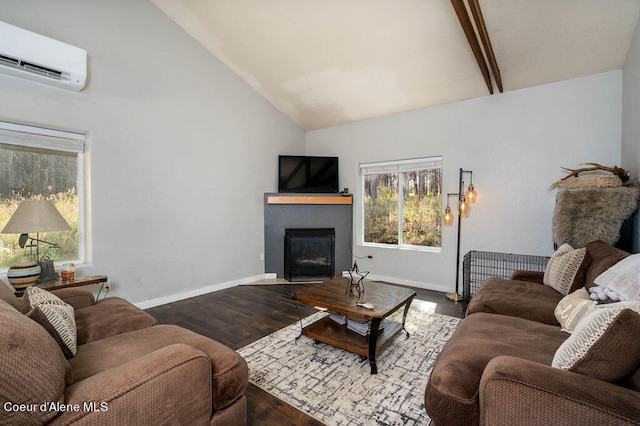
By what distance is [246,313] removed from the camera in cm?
329

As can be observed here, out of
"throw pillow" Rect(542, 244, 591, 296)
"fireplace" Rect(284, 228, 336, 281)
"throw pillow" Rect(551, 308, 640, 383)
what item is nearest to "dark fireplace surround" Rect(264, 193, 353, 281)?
"fireplace" Rect(284, 228, 336, 281)

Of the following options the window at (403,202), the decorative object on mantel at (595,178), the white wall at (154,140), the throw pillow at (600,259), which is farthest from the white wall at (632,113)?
the white wall at (154,140)

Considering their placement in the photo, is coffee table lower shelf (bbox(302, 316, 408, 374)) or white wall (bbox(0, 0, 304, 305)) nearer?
coffee table lower shelf (bbox(302, 316, 408, 374))

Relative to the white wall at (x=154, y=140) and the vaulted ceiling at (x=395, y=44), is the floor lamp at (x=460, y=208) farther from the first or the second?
the white wall at (x=154, y=140)

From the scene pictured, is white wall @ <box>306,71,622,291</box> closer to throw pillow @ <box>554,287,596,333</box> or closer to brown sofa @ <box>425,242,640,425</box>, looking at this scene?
brown sofa @ <box>425,242,640,425</box>

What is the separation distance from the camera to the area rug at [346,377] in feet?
5.62

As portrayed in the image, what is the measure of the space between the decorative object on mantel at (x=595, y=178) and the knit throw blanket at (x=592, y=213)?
95 millimetres

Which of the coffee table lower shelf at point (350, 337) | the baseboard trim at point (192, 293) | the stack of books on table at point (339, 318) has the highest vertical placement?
the stack of books on table at point (339, 318)

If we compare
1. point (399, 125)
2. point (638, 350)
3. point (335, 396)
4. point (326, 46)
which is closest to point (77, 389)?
point (335, 396)

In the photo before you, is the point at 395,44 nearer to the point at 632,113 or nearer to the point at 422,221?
the point at 632,113

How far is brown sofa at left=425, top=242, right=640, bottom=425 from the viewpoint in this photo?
90cm

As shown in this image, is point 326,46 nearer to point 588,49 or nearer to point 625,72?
point 588,49

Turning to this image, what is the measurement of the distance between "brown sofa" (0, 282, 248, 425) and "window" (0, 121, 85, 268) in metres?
1.67

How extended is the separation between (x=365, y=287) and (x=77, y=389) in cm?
219
